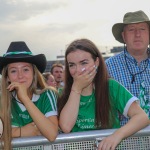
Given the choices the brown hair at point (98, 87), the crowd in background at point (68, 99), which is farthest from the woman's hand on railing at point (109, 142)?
A: the brown hair at point (98, 87)

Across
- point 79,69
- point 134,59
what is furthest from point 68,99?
point 134,59

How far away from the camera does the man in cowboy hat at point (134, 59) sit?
359 cm

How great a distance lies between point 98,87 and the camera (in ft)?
9.32

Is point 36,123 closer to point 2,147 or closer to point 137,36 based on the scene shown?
point 2,147

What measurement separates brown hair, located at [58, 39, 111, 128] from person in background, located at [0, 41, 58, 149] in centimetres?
15

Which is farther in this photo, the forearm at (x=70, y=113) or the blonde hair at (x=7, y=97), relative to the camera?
the forearm at (x=70, y=113)

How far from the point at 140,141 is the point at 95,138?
0.35 meters

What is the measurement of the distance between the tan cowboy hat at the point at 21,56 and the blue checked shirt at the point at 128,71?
0.94 meters

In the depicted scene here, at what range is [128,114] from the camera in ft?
8.85

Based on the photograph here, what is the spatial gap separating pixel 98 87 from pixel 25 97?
644 millimetres

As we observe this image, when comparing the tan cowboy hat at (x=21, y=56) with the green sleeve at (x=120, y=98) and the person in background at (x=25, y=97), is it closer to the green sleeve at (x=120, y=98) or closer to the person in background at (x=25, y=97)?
the person in background at (x=25, y=97)

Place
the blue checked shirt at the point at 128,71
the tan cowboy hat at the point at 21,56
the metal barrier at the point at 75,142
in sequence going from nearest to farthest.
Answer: the metal barrier at the point at 75,142
the tan cowboy hat at the point at 21,56
the blue checked shirt at the point at 128,71

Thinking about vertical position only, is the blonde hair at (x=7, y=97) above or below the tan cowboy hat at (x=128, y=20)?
below

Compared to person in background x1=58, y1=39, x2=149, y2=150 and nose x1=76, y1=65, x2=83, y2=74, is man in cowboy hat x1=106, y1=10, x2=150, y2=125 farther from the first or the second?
nose x1=76, y1=65, x2=83, y2=74
